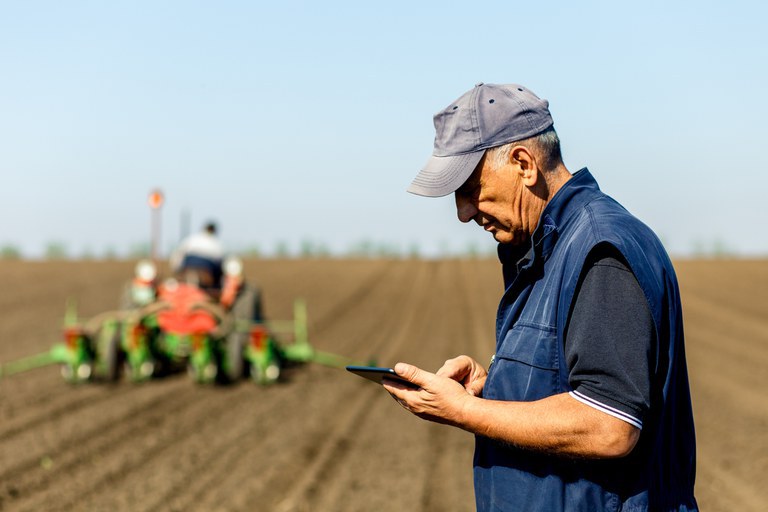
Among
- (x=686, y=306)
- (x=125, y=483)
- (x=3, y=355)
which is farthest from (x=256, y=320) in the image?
(x=686, y=306)

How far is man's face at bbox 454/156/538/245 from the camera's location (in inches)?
79.0

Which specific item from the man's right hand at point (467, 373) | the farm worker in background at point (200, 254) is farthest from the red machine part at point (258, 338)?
the man's right hand at point (467, 373)

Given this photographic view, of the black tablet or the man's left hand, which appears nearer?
the man's left hand

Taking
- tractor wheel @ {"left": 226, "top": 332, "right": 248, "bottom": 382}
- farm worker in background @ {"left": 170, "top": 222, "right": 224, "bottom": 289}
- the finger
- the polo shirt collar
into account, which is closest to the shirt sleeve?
the polo shirt collar

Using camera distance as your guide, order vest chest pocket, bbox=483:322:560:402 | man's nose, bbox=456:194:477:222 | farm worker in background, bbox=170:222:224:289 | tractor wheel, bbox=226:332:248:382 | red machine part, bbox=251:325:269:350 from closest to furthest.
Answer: vest chest pocket, bbox=483:322:560:402, man's nose, bbox=456:194:477:222, tractor wheel, bbox=226:332:248:382, red machine part, bbox=251:325:269:350, farm worker in background, bbox=170:222:224:289

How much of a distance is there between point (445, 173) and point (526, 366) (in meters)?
0.45

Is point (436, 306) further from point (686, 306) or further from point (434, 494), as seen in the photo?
point (434, 494)

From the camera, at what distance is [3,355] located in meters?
13.2

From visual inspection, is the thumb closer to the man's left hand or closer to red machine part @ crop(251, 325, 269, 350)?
A: the man's left hand

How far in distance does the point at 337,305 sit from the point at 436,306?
7.44ft

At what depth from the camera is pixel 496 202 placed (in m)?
2.04

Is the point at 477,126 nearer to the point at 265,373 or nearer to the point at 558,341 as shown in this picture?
the point at 558,341

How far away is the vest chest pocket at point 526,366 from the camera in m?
1.86

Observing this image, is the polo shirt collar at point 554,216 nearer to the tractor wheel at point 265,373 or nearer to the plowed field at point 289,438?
Answer: the plowed field at point 289,438
